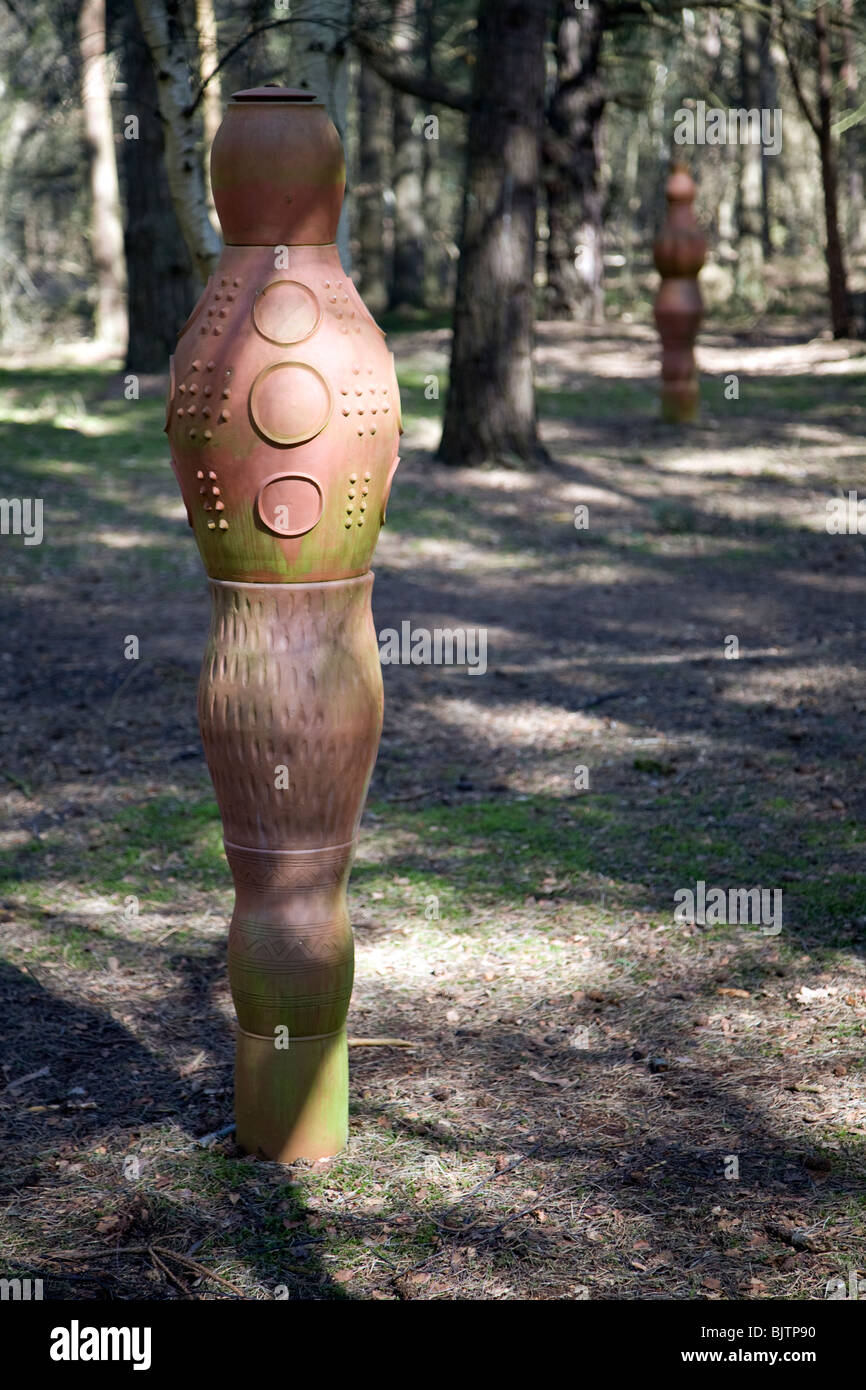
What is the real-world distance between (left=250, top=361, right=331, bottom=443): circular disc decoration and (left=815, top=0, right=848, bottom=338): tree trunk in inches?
596

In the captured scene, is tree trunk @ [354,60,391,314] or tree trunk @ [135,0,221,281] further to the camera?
tree trunk @ [354,60,391,314]

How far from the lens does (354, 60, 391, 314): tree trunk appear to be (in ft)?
74.7

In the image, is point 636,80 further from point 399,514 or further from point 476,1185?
point 476,1185

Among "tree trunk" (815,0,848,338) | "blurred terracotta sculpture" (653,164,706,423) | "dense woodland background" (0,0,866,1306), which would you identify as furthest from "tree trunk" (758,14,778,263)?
"dense woodland background" (0,0,866,1306)

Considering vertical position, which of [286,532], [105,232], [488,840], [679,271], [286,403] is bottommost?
[488,840]

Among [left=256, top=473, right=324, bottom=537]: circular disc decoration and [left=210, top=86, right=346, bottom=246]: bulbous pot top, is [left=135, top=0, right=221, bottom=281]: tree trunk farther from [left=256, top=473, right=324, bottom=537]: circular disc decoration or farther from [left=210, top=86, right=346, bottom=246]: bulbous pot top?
[left=256, top=473, right=324, bottom=537]: circular disc decoration

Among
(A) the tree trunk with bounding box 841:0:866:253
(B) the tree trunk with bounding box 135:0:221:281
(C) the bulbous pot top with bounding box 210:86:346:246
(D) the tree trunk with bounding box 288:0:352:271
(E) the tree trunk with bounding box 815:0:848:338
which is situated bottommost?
(C) the bulbous pot top with bounding box 210:86:346:246

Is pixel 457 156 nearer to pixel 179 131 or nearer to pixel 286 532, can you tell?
pixel 179 131

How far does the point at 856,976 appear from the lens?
4078mm

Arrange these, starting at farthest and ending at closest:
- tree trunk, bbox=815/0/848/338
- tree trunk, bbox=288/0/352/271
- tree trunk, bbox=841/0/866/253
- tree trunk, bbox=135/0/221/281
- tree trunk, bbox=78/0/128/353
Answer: tree trunk, bbox=841/0/866/253 → tree trunk, bbox=78/0/128/353 → tree trunk, bbox=815/0/848/338 → tree trunk, bbox=288/0/352/271 → tree trunk, bbox=135/0/221/281

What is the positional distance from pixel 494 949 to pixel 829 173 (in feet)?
50.3

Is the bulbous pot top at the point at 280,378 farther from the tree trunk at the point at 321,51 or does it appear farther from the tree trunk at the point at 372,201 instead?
the tree trunk at the point at 372,201

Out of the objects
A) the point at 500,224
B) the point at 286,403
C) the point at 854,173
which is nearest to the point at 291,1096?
the point at 286,403

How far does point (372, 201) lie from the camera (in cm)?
2277
